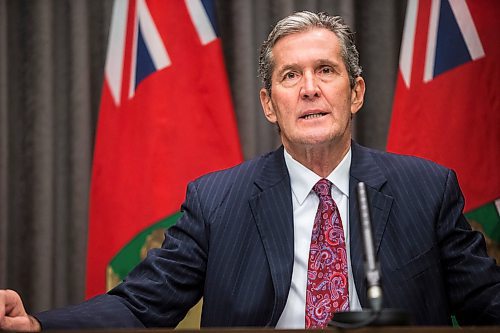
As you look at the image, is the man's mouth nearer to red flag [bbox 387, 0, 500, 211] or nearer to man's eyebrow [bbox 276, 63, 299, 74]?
man's eyebrow [bbox 276, 63, 299, 74]

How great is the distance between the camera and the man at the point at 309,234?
2135 mm

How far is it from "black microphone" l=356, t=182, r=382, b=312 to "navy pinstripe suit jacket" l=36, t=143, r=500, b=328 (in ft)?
2.08

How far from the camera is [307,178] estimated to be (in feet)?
7.68

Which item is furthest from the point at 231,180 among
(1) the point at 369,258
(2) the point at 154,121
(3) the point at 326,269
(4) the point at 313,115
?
(1) the point at 369,258

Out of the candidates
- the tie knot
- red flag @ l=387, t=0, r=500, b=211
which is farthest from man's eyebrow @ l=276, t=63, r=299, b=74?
red flag @ l=387, t=0, r=500, b=211

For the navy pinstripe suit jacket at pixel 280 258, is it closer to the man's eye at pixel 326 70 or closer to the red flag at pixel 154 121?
the man's eye at pixel 326 70

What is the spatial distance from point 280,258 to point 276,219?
135 mm

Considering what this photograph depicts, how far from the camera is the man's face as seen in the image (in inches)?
89.8

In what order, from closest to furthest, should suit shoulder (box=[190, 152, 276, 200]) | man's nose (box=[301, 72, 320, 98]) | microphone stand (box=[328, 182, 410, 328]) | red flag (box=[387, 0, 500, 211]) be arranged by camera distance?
microphone stand (box=[328, 182, 410, 328]) → man's nose (box=[301, 72, 320, 98]) → suit shoulder (box=[190, 152, 276, 200]) → red flag (box=[387, 0, 500, 211])

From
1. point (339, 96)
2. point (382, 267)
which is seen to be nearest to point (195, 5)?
point (339, 96)

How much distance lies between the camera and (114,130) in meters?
3.17

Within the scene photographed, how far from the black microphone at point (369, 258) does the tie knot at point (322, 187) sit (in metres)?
0.72

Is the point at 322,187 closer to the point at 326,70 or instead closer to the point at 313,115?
the point at 313,115

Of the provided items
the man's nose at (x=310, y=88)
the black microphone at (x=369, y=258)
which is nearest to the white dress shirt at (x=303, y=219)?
the man's nose at (x=310, y=88)
